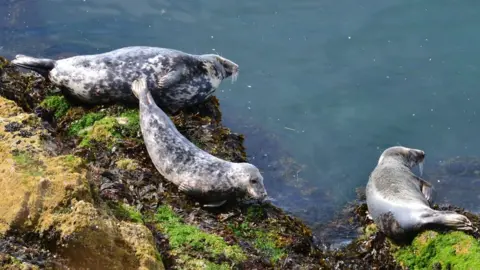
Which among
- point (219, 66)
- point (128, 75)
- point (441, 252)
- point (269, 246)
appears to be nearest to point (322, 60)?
point (219, 66)

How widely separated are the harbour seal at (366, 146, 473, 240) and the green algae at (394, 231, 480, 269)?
11cm

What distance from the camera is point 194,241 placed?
477 cm

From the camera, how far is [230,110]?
1005 cm

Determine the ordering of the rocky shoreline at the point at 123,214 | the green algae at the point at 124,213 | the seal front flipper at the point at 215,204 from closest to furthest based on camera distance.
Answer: the rocky shoreline at the point at 123,214 → the green algae at the point at 124,213 → the seal front flipper at the point at 215,204

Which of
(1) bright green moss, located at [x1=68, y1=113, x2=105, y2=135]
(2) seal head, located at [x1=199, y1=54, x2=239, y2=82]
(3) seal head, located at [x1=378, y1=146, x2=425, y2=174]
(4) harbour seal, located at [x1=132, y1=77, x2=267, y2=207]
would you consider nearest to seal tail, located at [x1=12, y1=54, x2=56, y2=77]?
(1) bright green moss, located at [x1=68, y1=113, x2=105, y2=135]

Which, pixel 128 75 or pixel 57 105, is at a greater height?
pixel 128 75

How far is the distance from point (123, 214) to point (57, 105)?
341cm

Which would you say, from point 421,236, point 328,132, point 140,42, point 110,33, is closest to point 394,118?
point 328,132

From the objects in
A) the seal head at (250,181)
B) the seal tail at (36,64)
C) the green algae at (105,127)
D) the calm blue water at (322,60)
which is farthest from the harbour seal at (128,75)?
the calm blue water at (322,60)

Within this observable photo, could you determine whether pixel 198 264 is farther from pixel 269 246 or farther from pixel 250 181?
pixel 250 181

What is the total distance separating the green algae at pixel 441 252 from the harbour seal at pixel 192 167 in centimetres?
144

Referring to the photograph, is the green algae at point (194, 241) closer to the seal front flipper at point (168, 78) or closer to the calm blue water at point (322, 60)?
the seal front flipper at point (168, 78)

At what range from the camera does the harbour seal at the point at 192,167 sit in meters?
5.93

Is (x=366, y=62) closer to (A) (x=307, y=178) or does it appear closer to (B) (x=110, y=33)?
(A) (x=307, y=178)
